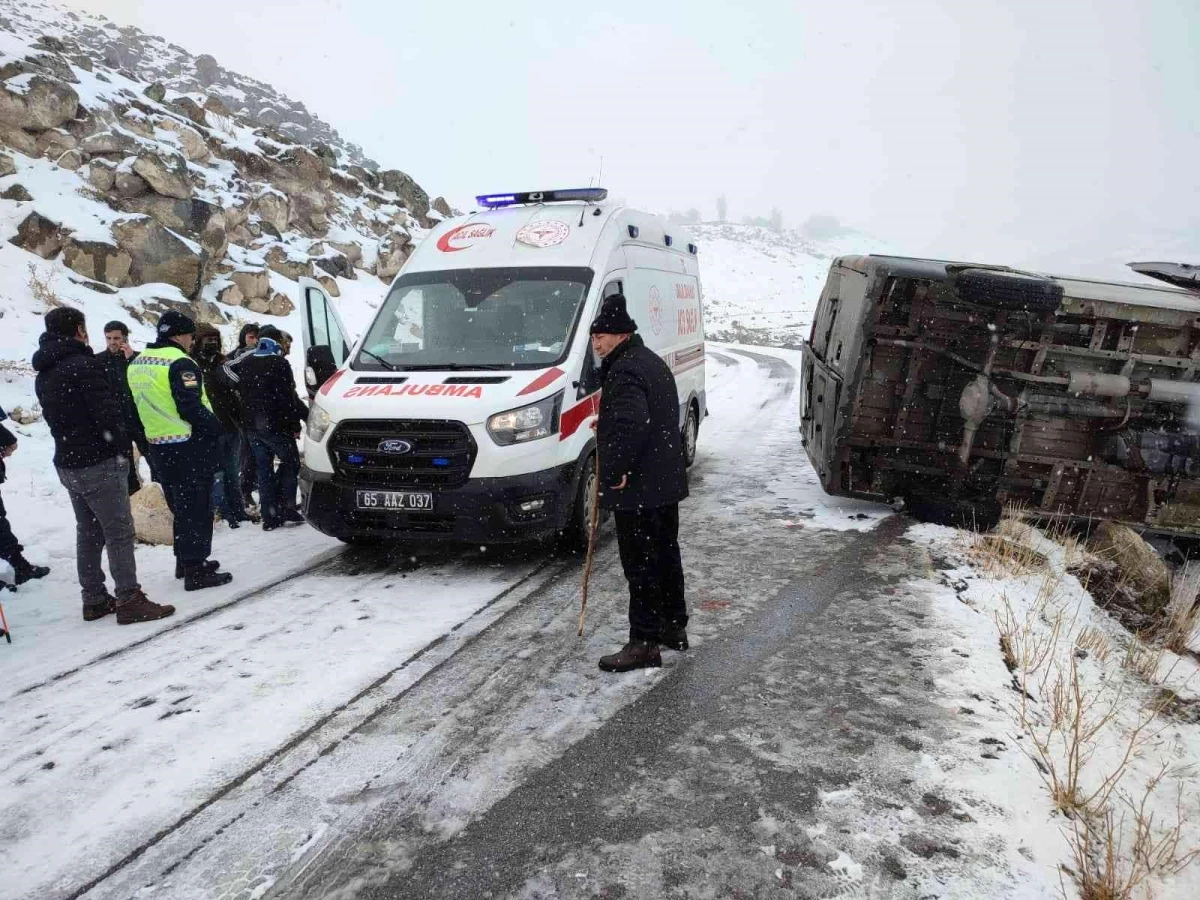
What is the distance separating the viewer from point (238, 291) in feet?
47.5

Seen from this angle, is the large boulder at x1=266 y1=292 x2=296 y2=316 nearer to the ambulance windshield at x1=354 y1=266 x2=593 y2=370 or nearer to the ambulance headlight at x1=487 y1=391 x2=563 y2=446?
the ambulance windshield at x1=354 y1=266 x2=593 y2=370

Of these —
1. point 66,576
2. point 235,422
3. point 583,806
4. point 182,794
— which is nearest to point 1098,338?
point 583,806

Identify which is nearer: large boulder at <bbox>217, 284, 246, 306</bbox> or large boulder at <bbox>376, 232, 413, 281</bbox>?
large boulder at <bbox>217, 284, 246, 306</bbox>

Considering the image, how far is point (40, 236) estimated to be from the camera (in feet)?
38.3

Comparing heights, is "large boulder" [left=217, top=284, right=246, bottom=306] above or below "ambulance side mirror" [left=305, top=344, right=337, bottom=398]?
above

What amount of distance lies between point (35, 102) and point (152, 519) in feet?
42.0

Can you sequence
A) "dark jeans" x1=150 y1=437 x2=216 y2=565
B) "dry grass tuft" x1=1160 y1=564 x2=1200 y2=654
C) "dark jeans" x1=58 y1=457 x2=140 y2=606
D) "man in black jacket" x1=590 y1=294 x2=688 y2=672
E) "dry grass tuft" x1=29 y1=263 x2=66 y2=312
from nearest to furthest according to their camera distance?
1. "man in black jacket" x1=590 y1=294 x2=688 y2=672
2. "dark jeans" x1=58 y1=457 x2=140 y2=606
3. "dry grass tuft" x1=1160 y1=564 x2=1200 y2=654
4. "dark jeans" x1=150 y1=437 x2=216 y2=565
5. "dry grass tuft" x1=29 y1=263 x2=66 y2=312

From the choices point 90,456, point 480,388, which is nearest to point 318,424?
point 480,388

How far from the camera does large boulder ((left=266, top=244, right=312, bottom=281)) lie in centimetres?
1677

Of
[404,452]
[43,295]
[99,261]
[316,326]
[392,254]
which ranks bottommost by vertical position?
[404,452]

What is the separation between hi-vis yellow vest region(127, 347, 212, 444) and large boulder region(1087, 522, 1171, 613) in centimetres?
746

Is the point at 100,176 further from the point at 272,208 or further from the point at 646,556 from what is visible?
the point at 646,556

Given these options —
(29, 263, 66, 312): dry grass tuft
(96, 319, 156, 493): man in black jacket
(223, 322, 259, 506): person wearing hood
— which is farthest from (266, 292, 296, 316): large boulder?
(96, 319, 156, 493): man in black jacket

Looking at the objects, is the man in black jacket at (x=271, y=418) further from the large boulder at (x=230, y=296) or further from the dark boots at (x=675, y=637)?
the large boulder at (x=230, y=296)
